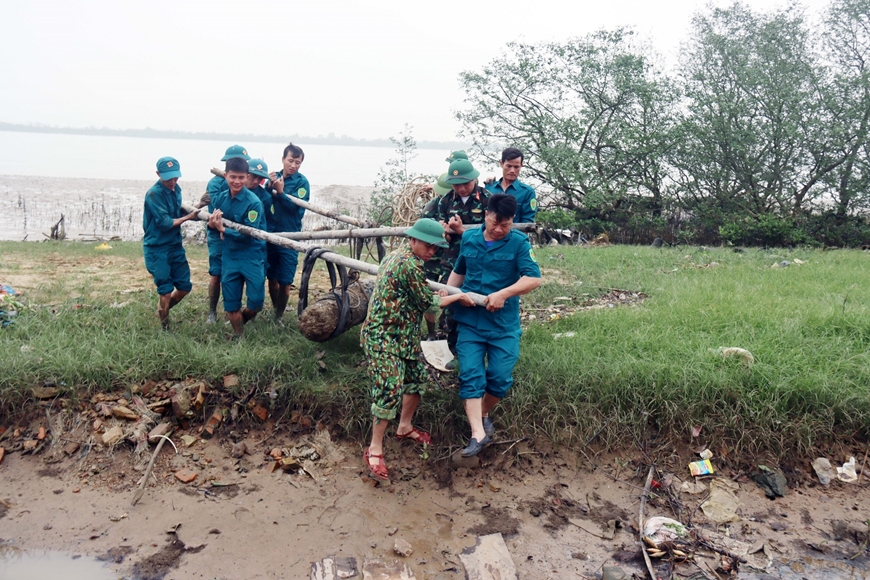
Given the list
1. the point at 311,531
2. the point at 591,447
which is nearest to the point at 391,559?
the point at 311,531

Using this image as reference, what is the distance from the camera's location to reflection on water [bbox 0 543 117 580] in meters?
3.17

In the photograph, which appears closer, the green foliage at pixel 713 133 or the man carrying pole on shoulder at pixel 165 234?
the man carrying pole on shoulder at pixel 165 234

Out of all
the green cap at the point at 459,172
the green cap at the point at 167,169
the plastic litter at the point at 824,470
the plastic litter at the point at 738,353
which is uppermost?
the green cap at the point at 459,172

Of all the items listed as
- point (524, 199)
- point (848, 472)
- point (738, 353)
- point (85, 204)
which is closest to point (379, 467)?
point (524, 199)

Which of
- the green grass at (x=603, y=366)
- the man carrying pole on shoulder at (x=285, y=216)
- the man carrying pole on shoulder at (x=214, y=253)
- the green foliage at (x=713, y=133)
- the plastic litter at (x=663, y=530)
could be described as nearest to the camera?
the plastic litter at (x=663, y=530)

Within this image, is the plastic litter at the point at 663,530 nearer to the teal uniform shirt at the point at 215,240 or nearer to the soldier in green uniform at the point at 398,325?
the soldier in green uniform at the point at 398,325

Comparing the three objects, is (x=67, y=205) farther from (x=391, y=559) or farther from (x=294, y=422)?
(x=391, y=559)

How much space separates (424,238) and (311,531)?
1.78 m

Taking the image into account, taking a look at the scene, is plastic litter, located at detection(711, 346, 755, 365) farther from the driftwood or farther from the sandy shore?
the sandy shore

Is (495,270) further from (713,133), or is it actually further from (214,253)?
(713,133)

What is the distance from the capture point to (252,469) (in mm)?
4020

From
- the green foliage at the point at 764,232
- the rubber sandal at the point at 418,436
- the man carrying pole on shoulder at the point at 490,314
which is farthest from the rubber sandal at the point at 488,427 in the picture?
the green foliage at the point at 764,232

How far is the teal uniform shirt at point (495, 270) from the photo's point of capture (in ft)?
12.4

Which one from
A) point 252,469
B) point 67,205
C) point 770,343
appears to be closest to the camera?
point 252,469
